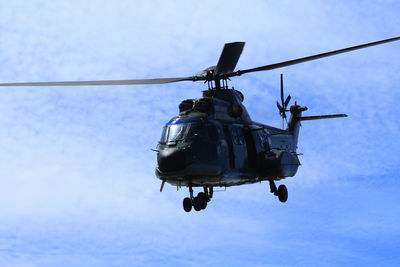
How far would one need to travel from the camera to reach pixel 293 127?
28969 mm

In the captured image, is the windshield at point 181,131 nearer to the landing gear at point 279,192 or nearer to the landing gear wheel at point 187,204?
the landing gear wheel at point 187,204

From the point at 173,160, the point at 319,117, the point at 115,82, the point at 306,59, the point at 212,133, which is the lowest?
the point at 173,160

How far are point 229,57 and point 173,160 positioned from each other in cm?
527

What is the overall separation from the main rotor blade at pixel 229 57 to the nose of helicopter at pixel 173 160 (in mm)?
4668

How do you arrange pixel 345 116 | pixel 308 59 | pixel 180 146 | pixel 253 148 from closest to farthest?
pixel 180 146, pixel 308 59, pixel 253 148, pixel 345 116

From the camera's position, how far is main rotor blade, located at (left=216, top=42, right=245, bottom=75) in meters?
20.9

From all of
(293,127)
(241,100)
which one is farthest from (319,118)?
(241,100)

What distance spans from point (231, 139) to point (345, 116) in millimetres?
8792

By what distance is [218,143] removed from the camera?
20672 millimetres

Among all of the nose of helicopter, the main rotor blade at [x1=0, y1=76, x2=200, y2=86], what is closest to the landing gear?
the main rotor blade at [x1=0, y1=76, x2=200, y2=86]

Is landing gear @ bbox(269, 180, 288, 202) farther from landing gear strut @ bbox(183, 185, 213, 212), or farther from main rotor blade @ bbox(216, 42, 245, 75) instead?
main rotor blade @ bbox(216, 42, 245, 75)

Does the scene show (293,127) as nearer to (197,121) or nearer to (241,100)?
(241,100)

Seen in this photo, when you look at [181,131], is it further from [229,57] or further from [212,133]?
[229,57]

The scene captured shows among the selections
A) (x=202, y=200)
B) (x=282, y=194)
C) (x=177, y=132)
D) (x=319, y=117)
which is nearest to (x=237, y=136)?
(x=177, y=132)
